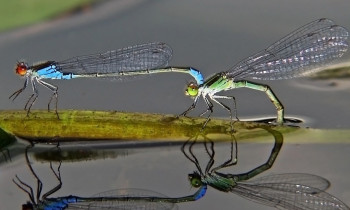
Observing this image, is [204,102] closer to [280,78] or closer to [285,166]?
[280,78]

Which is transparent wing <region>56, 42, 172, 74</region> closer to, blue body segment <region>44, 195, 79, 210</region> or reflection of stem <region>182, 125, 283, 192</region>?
reflection of stem <region>182, 125, 283, 192</region>

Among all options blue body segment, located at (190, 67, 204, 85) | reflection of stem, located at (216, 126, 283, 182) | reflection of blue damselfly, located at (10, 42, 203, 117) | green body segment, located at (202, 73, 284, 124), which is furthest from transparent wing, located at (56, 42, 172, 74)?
reflection of stem, located at (216, 126, 283, 182)

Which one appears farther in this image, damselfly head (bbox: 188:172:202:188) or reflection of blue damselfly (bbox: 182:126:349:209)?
damselfly head (bbox: 188:172:202:188)

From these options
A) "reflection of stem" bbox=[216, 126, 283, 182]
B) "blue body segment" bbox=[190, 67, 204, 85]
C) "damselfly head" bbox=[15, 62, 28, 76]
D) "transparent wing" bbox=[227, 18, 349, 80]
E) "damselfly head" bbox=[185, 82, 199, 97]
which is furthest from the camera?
"transparent wing" bbox=[227, 18, 349, 80]

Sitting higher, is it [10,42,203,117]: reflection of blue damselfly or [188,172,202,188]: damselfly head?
[10,42,203,117]: reflection of blue damselfly

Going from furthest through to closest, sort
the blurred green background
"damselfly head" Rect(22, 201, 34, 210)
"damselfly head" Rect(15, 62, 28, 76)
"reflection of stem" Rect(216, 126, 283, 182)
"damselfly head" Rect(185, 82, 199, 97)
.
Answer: the blurred green background
"damselfly head" Rect(15, 62, 28, 76)
"damselfly head" Rect(185, 82, 199, 97)
"reflection of stem" Rect(216, 126, 283, 182)
"damselfly head" Rect(22, 201, 34, 210)

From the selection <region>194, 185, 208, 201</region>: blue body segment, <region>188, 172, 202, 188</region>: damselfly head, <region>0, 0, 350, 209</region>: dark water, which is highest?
<region>0, 0, 350, 209</region>: dark water

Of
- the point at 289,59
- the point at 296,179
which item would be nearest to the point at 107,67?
the point at 289,59
